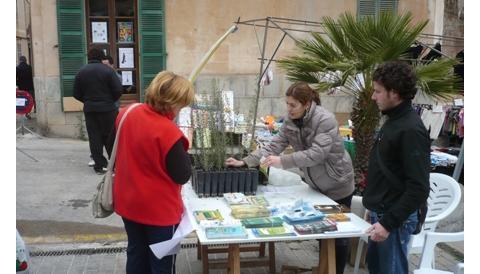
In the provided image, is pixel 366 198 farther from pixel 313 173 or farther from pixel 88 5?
pixel 88 5

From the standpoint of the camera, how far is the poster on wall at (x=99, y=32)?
8812 mm

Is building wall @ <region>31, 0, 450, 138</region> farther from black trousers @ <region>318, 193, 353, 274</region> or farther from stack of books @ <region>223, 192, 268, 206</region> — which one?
stack of books @ <region>223, 192, 268, 206</region>

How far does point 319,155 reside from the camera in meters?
3.15

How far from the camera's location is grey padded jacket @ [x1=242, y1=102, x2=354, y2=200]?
317 cm

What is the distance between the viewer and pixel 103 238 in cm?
456

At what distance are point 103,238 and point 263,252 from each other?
1.53 meters

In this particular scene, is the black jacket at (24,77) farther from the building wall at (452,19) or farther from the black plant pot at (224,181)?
the black plant pot at (224,181)

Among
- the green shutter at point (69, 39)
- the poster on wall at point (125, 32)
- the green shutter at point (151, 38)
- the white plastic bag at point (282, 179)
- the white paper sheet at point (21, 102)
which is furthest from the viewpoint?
the poster on wall at point (125, 32)

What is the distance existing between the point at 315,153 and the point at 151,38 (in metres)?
6.35

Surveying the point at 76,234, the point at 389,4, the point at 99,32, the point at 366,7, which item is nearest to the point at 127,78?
the point at 99,32

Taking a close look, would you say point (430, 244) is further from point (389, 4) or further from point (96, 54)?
point (389, 4)

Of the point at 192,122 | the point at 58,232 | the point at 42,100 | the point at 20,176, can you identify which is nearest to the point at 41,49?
the point at 42,100

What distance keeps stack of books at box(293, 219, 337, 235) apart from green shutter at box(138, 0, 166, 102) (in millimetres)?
6782

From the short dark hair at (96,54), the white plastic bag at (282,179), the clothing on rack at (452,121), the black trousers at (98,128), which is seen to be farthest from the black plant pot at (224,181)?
the clothing on rack at (452,121)
